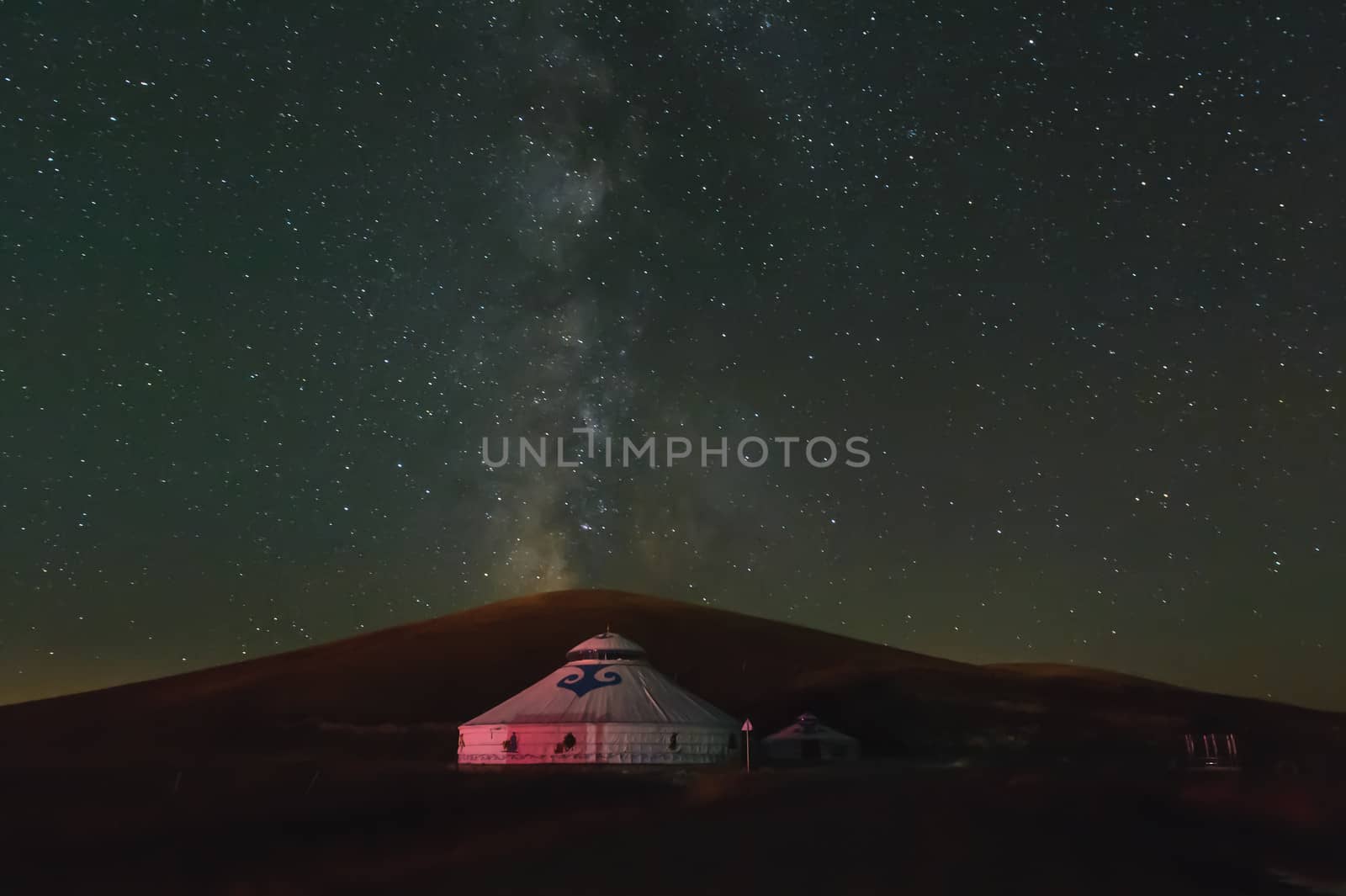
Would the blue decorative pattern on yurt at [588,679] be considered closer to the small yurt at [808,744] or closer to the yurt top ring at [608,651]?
the yurt top ring at [608,651]

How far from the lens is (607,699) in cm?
4903

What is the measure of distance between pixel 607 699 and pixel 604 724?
2.03m

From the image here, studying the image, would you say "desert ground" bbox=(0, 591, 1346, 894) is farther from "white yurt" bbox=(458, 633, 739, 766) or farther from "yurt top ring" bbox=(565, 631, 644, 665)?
"yurt top ring" bbox=(565, 631, 644, 665)

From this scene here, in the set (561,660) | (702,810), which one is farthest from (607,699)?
(561,660)

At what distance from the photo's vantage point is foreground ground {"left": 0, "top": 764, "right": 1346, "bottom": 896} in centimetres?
2133

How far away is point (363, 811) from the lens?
1230 inches

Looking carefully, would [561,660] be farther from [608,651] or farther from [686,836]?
[686,836]

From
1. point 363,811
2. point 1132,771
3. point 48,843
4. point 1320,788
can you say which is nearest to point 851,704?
point 1132,771

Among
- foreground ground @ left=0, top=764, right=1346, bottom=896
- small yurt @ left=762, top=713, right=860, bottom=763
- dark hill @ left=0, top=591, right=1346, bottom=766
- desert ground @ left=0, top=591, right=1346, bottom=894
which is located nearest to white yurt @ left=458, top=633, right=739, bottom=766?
desert ground @ left=0, top=591, right=1346, bottom=894

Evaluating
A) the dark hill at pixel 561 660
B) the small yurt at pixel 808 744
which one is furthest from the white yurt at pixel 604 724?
the dark hill at pixel 561 660

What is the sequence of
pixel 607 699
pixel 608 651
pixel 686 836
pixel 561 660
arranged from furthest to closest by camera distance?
pixel 561 660
pixel 608 651
pixel 607 699
pixel 686 836

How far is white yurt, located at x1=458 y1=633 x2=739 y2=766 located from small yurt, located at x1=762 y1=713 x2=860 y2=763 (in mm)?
4023

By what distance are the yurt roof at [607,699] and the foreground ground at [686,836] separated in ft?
26.3

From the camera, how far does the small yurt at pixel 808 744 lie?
55.2 meters
